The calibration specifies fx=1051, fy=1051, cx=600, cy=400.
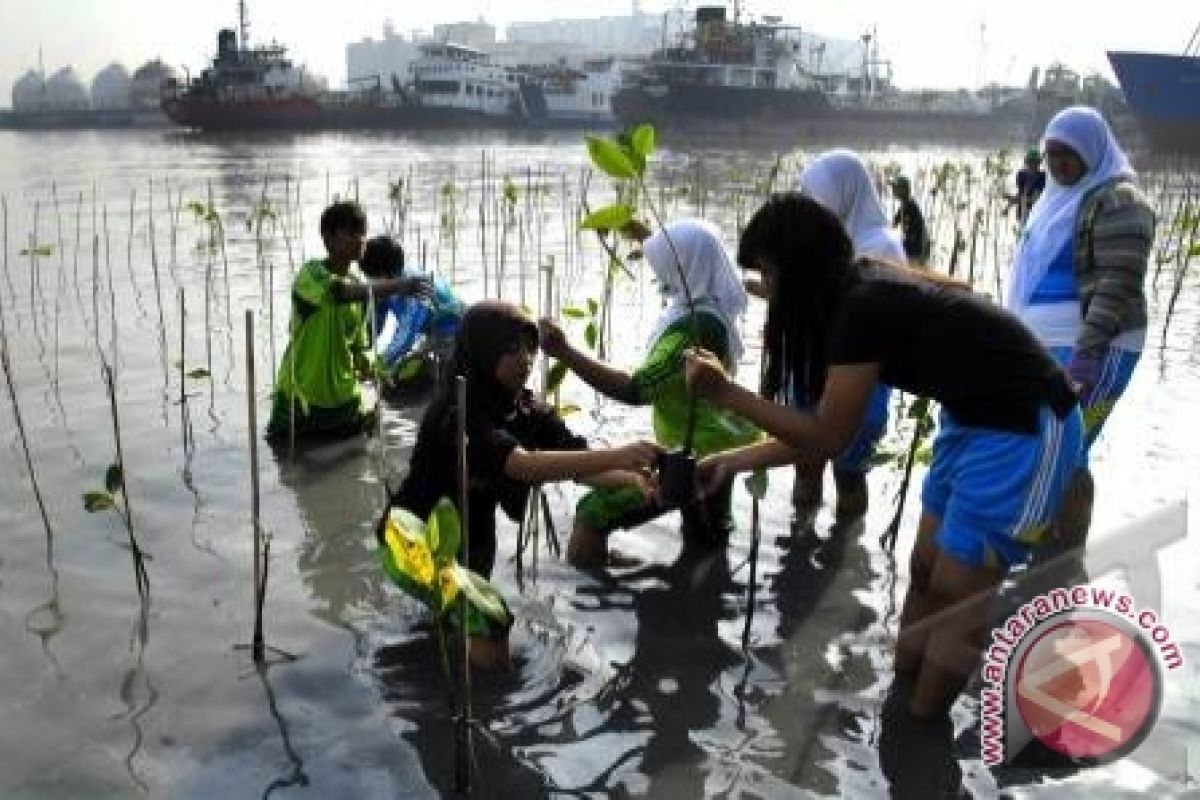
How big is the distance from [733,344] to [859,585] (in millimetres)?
1107

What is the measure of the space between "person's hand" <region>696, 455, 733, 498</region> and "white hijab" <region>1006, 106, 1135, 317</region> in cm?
177

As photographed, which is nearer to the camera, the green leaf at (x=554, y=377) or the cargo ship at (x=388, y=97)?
the green leaf at (x=554, y=377)

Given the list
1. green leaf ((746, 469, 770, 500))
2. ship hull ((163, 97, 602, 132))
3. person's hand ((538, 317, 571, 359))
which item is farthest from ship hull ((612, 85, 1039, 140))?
green leaf ((746, 469, 770, 500))

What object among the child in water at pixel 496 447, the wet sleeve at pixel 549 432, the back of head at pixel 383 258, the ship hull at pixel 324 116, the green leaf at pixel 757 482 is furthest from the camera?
the ship hull at pixel 324 116

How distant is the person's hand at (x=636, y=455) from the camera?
3051 mm

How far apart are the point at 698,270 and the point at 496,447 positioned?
1.18 metres

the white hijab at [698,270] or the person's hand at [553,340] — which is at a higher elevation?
the white hijab at [698,270]

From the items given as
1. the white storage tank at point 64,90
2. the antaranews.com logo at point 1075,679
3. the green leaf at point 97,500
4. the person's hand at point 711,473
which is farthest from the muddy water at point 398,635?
A: the white storage tank at point 64,90

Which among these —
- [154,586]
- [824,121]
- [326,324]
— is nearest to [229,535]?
[154,586]

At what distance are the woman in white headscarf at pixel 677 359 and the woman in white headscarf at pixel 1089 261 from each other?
1.12 m

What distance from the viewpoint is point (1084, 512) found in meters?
4.39

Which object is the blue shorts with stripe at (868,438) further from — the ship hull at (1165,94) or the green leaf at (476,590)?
the ship hull at (1165,94)

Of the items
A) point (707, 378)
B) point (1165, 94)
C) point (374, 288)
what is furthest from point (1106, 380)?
point (1165, 94)

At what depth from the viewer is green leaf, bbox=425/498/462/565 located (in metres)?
2.29
